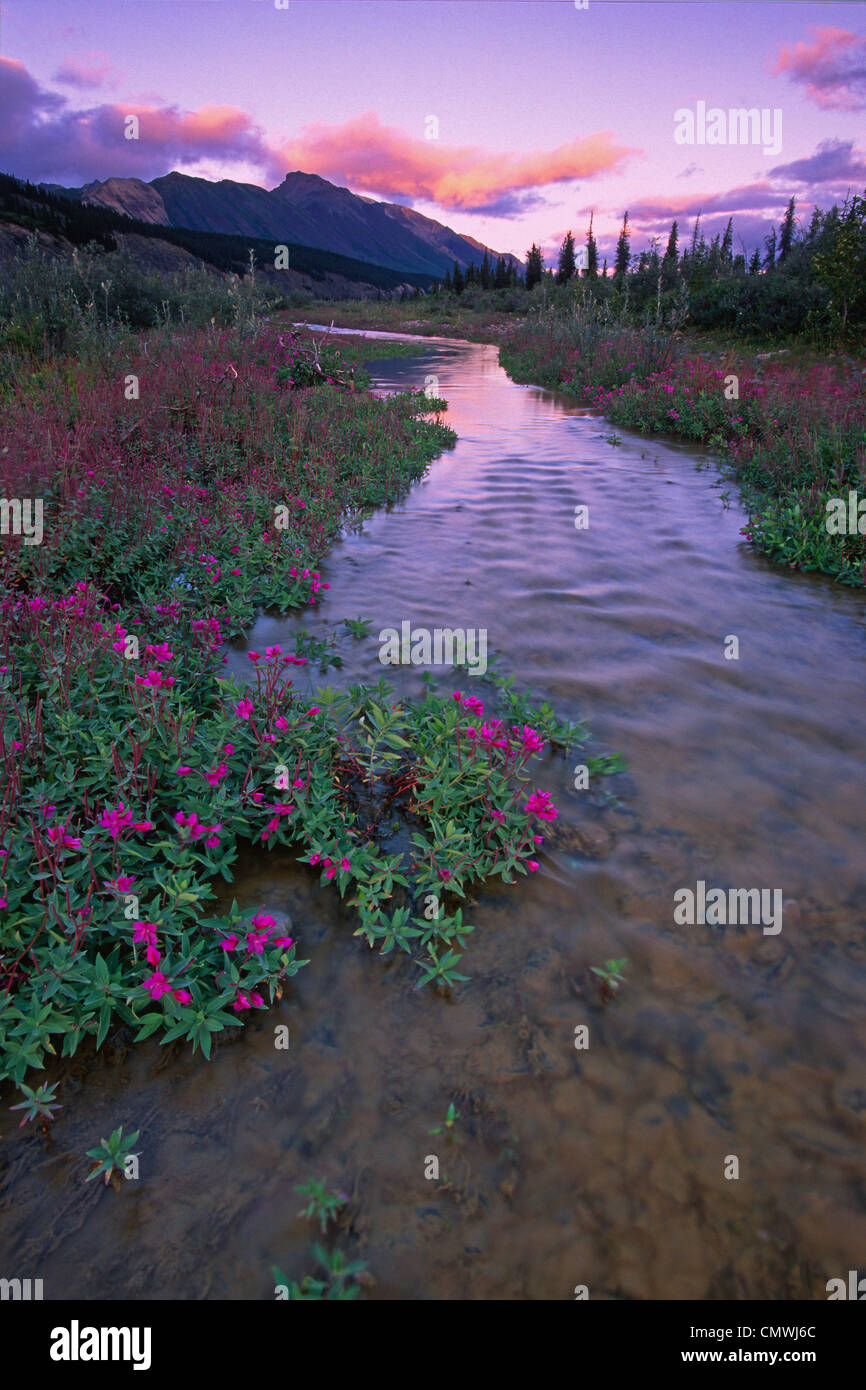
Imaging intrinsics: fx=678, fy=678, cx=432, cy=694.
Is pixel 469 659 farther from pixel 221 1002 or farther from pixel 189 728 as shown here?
pixel 221 1002

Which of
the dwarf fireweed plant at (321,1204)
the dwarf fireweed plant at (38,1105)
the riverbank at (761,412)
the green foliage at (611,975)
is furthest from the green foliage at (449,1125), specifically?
the riverbank at (761,412)

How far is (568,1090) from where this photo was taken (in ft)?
8.23

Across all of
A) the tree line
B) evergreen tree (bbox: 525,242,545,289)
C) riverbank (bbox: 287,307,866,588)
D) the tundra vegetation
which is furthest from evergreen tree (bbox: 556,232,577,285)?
the tundra vegetation

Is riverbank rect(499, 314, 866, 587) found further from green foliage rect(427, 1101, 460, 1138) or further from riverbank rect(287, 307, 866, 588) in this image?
green foliage rect(427, 1101, 460, 1138)

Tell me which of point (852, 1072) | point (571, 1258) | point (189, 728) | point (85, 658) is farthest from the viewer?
point (85, 658)

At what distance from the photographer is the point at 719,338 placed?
969 inches

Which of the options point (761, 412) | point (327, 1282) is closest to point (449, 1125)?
point (327, 1282)

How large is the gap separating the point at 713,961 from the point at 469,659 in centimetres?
310

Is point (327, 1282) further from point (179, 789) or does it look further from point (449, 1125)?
point (179, 789)

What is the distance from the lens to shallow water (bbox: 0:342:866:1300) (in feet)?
6.77

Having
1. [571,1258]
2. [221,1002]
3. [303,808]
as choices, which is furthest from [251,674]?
[571,1258]

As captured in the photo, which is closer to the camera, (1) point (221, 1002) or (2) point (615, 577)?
(1) point (221, 1002)

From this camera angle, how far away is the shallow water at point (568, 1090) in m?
2.06

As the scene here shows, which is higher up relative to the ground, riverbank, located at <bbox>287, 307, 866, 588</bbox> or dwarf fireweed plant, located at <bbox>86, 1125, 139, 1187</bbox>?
riverbank, located at <bbox>287, 307, 866, 588</bbox>
